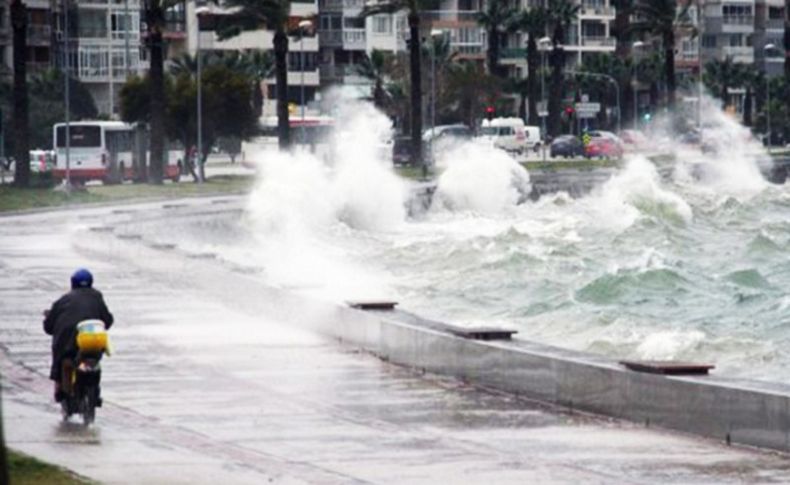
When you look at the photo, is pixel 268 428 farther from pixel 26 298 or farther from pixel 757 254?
pixel 757 254

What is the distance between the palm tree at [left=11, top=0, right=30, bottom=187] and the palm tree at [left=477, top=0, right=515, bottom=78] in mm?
69487

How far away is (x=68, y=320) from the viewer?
19625 millimetres

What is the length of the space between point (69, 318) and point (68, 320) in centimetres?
2

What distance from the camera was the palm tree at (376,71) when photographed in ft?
434

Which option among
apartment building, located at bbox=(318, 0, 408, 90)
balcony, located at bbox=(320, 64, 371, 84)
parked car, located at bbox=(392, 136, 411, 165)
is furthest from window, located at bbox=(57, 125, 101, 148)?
apartment building, located at bbox=(318, 0, 408, 90)

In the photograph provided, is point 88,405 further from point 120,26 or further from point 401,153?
point 120,26

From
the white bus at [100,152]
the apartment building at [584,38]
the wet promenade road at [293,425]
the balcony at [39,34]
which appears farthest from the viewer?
the apartment building at [584,38]

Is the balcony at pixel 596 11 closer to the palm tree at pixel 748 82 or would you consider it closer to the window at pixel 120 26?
the palm tree at pixel 748 82

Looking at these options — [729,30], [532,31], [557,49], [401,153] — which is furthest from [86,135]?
[729,30]

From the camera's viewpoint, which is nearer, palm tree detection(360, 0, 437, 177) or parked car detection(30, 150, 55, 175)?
palm tree detection(360, 0, 437, 177)

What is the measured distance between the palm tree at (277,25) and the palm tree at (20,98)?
13929 millimetres

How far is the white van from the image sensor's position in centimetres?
11925

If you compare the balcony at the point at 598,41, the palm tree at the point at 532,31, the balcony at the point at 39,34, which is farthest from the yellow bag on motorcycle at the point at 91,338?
the balcony at the point at 598,41

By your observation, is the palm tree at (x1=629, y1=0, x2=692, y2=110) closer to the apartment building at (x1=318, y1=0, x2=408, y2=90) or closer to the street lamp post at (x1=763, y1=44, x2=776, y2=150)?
the street lamp post at (x1=763, y1=44, x2=776, y2=150)
